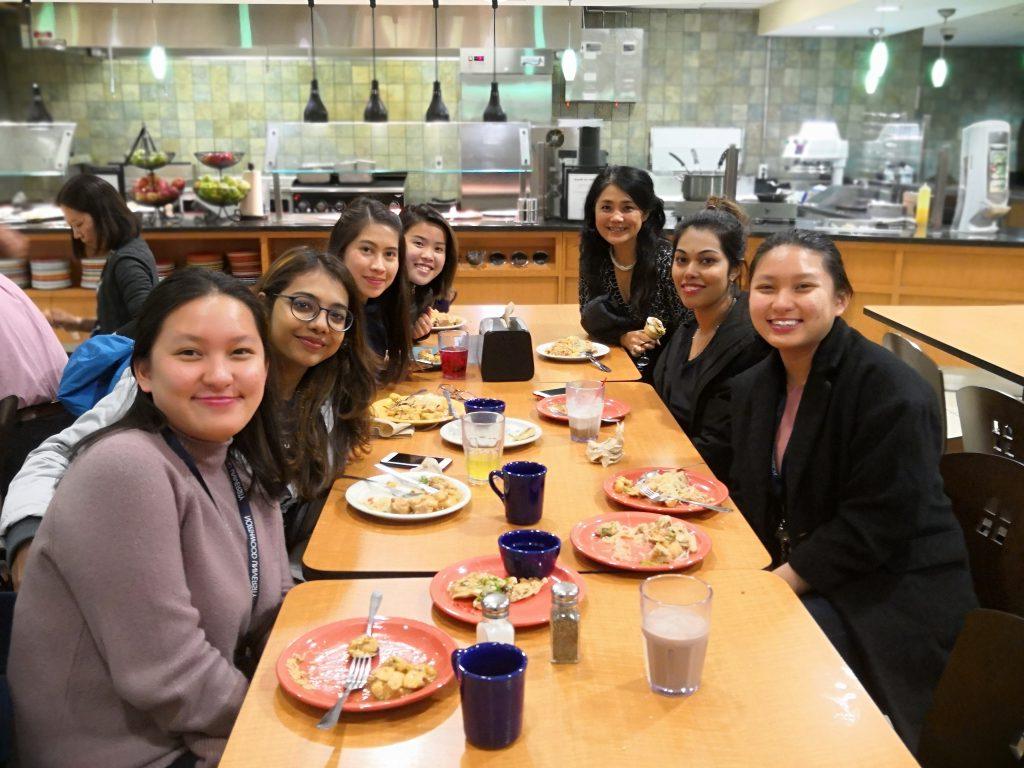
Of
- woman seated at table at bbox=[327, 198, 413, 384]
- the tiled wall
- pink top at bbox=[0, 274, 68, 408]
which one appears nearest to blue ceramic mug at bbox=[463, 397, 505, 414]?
woman seated at table at bbox=[327, 198, 413, 384]

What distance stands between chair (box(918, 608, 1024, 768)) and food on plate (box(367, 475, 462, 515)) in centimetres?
96

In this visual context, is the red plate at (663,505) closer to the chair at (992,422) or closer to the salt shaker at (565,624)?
the salt shaker at (565,624)

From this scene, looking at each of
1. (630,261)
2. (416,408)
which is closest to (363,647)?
(416,408)

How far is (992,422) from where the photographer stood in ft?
8.21

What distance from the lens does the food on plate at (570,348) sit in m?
3.29

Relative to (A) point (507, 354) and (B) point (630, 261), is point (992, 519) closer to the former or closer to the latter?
(A) point (507, 354)

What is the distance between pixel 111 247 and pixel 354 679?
3288mm

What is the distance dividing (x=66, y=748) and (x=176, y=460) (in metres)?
0.47

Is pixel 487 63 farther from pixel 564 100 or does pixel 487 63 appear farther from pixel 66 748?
pixel 66 748

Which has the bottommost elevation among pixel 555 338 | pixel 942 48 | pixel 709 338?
pixel 555 338

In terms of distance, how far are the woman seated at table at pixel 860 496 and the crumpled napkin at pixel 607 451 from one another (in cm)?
37

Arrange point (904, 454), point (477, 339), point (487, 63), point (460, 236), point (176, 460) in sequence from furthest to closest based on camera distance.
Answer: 1. point (487, 63)
2. point (460, 236)
3. point (477, 339)
4. point (904, 454)
5. point (176, 460)

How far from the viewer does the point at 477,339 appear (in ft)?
11.1

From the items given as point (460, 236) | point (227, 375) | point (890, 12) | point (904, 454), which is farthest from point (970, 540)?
point (890, 12)
